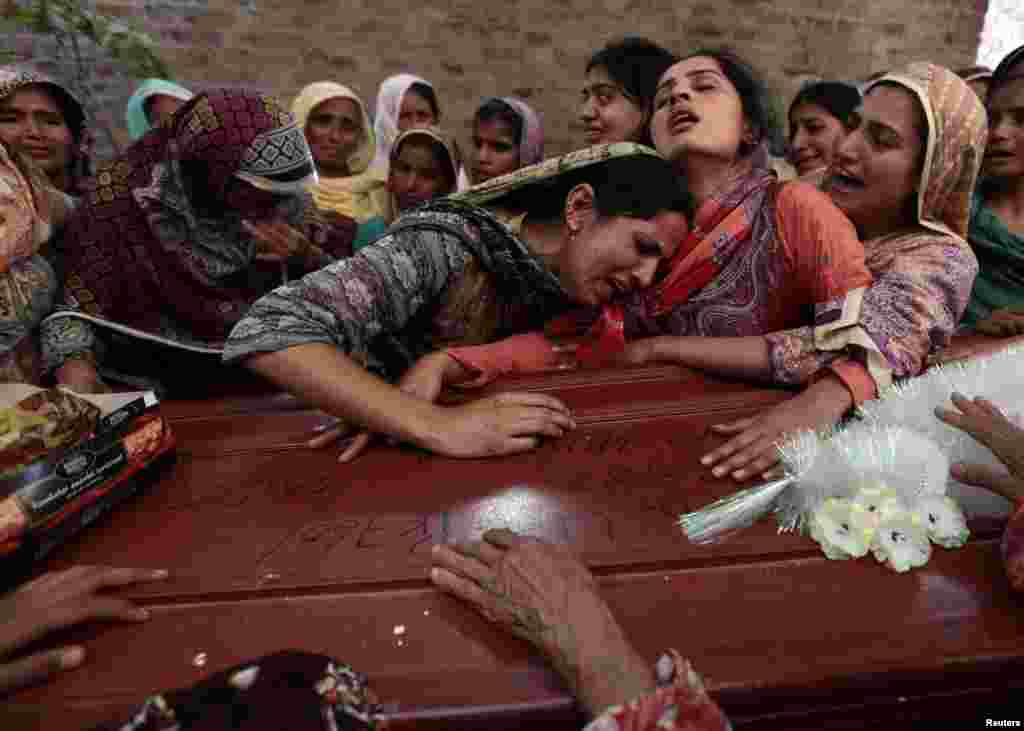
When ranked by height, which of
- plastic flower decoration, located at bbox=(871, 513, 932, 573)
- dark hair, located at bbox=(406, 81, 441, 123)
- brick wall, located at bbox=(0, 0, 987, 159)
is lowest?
plastic flower decoration, located at bbox=(871, 513, 932, 573)

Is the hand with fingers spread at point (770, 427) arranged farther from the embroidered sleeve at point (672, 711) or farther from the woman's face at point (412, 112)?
the woman's face at point (412, 112)

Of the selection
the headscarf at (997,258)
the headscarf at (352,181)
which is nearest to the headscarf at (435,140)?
the headscarf at (352,181)

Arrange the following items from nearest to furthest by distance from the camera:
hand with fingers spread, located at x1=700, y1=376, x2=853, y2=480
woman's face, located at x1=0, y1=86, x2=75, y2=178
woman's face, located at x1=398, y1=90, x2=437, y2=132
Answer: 1. hand with fingers spread, located at x1=700, y1=376, x2=853, y2=480
2. woman's face, located at x1=0, y1=86, x2=75, y2=178
3. woman's face, located at x1=398, y1=90, x2=437, y2=132

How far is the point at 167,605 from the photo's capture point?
0.88m

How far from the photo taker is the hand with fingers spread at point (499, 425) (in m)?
1.31

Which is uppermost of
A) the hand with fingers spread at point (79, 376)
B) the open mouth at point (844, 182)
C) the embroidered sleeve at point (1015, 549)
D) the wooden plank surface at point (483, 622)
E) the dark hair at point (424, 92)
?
the dark hair at point (424, 92)

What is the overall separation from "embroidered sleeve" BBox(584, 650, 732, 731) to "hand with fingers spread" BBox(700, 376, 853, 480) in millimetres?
567

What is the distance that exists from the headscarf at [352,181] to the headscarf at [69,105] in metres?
1.21

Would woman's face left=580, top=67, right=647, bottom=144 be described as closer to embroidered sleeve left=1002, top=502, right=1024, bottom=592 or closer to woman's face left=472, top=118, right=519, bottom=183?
woman's face left=472, top=118, right=519, bottom=183

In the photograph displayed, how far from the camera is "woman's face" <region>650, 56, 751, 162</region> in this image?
1.88 meters

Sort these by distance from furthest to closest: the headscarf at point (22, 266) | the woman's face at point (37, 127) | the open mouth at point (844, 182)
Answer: the woman's face at point (37, 127)
the open mouth at point (844, 182)
the headscarf at point (22, 266)

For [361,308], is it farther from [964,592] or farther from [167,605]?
[964,592]

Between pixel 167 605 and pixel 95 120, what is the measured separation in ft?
16.5

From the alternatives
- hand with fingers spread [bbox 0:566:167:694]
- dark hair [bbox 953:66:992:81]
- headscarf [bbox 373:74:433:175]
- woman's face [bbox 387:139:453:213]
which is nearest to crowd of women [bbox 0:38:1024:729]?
hand with fingers spread [bbox 0:566:167:694]
